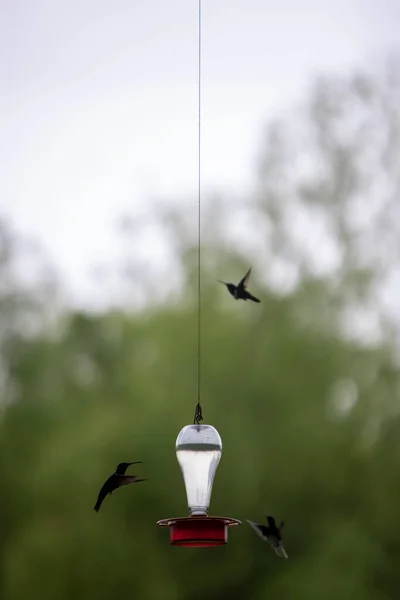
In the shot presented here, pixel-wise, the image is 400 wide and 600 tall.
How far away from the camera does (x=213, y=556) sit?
10.6 metres

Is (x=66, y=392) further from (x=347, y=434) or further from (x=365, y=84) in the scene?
(x=365, y=84)

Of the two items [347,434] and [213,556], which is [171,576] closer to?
[213,556]

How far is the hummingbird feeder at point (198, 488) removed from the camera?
3.23 metres

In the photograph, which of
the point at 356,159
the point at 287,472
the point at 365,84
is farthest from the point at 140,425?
the point at 365,84

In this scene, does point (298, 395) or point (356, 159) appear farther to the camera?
point (356, 159)

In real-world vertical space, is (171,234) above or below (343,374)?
above

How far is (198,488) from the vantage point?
3514 mm

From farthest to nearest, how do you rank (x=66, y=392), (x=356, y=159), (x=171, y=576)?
(x=356, y=159)
(x=66, y=392)
(x=171, y=576)

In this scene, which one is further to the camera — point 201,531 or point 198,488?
point 198,488

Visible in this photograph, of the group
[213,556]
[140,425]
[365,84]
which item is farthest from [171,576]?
[365,84]

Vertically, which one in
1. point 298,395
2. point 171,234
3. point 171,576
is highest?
point 171,234

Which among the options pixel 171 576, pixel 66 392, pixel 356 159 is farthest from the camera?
pixel 356 159

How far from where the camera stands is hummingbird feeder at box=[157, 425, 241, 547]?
10.6ft

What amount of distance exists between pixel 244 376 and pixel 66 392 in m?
Result: 1.91
